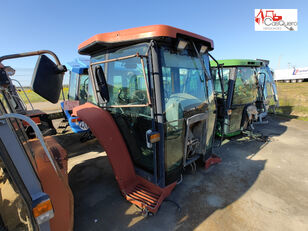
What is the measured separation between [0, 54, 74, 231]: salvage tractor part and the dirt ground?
0.59m

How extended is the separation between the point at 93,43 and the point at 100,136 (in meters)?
1.31

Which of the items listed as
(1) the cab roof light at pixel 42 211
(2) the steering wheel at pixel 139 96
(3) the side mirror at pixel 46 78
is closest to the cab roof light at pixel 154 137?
(2) the steering wheel at pixel 139 96

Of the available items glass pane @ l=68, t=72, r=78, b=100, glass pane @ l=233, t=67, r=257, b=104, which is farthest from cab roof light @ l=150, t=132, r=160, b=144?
glass pane @ l=68, t=72, r=78, b=100

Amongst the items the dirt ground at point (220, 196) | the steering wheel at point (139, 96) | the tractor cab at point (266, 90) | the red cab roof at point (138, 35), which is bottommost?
the dirt ground at point (220, 196)

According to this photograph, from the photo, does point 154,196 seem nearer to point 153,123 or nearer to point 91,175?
point 153,123

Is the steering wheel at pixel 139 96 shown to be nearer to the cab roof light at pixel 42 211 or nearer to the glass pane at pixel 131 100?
the glass pane at pixel 131 100

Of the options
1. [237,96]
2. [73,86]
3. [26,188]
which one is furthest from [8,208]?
[73,86]

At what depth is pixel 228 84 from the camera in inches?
164

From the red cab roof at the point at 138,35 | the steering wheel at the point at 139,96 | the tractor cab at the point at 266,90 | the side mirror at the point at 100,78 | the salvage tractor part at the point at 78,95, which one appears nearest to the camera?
the red cab roof at the point at 138,35

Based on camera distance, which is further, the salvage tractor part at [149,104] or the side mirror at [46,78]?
the salvage tractor part at [149,104]

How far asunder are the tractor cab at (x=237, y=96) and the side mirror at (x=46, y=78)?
373 cm

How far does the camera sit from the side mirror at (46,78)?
1.49 metres

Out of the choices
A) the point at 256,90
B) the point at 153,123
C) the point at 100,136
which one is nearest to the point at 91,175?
the point at 100,136

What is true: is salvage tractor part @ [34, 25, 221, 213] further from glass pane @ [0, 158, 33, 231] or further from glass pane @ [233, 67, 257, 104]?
glass pane @ [233, 67, 257, 104]
